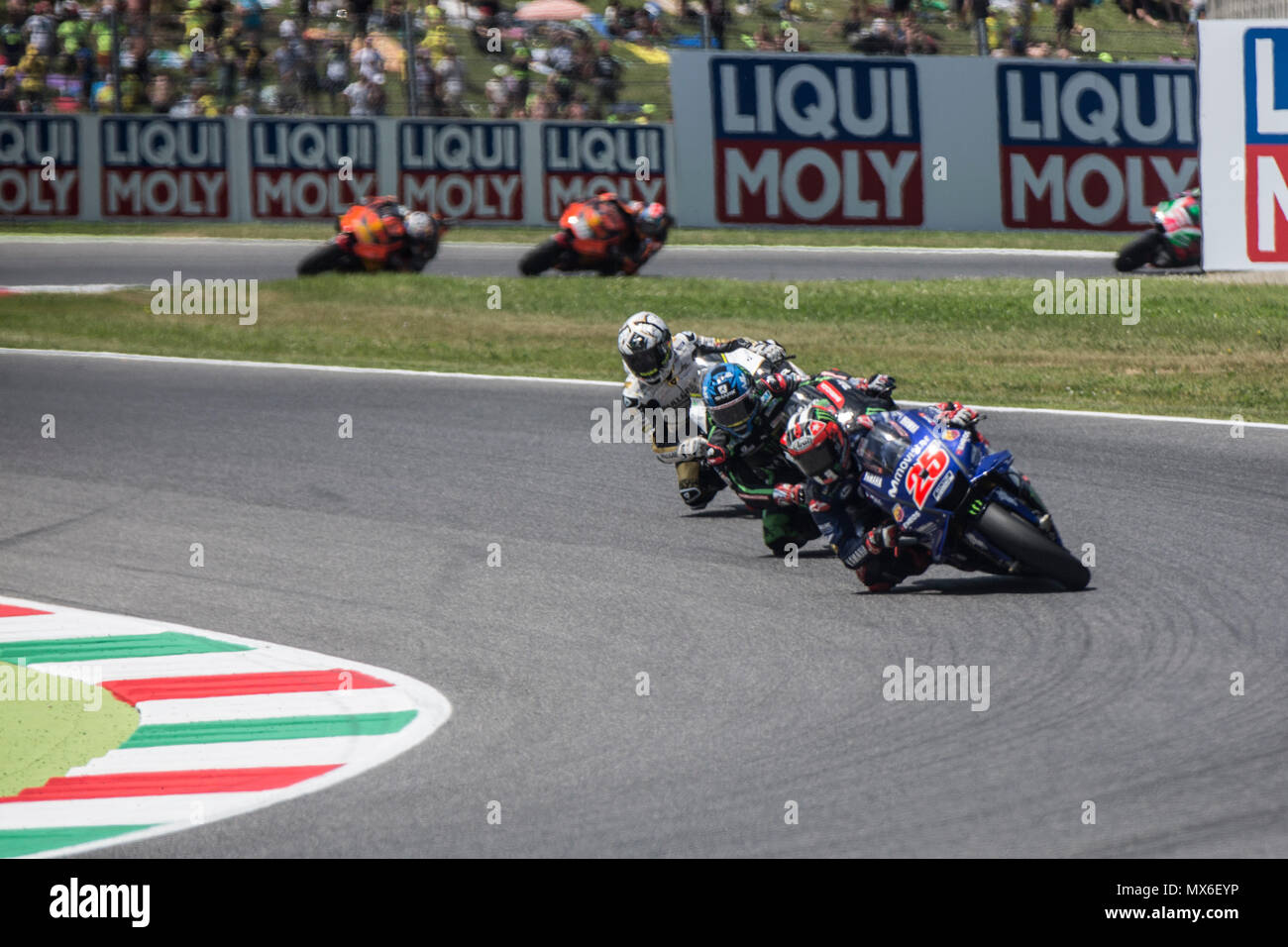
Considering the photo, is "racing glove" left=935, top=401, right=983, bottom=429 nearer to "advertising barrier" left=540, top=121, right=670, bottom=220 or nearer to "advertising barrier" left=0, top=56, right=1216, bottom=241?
"advertising barrier" left=0, top=56, right=1216, bottom=241

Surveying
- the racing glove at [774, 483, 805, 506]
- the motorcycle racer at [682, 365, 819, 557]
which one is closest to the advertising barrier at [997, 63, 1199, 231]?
the motorcycle racer at [682, 365, 819, 557]

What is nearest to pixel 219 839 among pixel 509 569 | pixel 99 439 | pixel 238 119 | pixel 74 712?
pixel 74 712

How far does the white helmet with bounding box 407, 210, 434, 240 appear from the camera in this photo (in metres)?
21.2

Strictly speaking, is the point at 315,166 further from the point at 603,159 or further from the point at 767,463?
the point at 767,463

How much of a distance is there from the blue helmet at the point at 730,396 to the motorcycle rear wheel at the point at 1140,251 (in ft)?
37.8

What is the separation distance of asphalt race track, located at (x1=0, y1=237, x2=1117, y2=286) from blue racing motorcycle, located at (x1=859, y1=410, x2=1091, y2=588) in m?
12.3

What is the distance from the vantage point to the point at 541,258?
2112cm

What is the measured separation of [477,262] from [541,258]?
222 cm

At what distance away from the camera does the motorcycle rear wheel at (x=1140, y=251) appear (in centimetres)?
1994

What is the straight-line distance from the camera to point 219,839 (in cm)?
579

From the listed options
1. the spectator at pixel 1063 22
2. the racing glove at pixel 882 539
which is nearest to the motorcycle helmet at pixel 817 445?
the racing glove at pixel 882 539

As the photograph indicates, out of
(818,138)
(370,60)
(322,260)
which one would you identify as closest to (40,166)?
(370,60)
